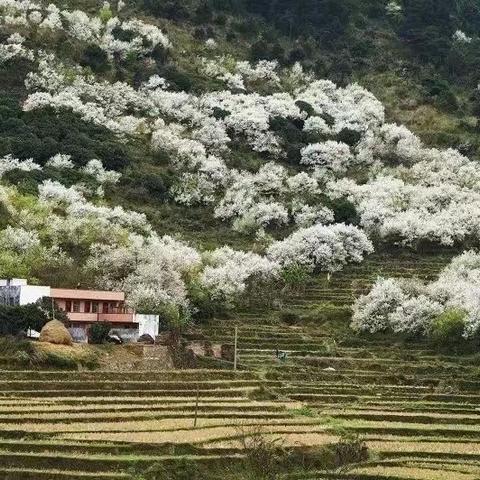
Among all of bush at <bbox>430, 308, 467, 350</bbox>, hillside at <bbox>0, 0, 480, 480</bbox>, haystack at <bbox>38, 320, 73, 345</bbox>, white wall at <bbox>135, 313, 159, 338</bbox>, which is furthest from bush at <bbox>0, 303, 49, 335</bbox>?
bush at <bbox>430, 308, 467, 350</bbox>

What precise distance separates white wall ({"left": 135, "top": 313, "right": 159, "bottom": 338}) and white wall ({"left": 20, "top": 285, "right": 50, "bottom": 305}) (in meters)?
5.76

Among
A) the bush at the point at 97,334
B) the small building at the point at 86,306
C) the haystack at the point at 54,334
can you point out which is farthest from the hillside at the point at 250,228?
the bush at the point at 97,334

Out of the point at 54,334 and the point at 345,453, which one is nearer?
the point at 345,453

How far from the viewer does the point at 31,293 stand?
2308 inches

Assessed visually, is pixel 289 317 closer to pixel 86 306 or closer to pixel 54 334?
pixel 86 306

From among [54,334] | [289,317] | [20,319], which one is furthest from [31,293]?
[289,317]

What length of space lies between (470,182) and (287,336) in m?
37.3

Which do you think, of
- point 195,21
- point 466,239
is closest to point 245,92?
point 195,21

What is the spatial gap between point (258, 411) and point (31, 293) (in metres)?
20.9

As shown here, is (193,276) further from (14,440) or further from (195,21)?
(195,21)

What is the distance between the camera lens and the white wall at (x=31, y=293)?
191ft

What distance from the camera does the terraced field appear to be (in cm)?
3303

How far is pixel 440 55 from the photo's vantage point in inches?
4941

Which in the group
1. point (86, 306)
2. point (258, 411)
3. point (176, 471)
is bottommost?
point (176, 471)
